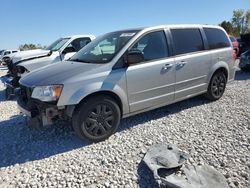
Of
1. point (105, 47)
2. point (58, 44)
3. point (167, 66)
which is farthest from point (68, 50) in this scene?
point (167, 66)

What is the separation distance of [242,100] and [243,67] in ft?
16.1

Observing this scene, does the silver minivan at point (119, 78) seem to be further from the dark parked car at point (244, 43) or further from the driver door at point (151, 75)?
the dark parked car at point (244, 43)

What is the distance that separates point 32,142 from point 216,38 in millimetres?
4653

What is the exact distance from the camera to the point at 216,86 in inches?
237

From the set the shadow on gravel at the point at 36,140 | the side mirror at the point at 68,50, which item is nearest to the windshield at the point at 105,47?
the shadow on gravel at the point at 36,140

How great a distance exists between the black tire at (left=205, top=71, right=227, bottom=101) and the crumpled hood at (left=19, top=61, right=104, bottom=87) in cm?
307

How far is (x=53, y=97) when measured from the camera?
3.75 m

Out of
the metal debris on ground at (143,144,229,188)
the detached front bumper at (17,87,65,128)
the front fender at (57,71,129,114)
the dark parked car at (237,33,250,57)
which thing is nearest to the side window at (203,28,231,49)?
the front fender at (57,71,129,114)

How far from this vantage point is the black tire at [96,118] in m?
3.89

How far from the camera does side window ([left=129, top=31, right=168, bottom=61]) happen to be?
14.8ft

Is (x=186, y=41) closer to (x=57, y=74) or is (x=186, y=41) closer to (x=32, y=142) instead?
(x=57, y=74)

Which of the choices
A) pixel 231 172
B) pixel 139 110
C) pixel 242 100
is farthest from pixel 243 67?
pixel 231 172

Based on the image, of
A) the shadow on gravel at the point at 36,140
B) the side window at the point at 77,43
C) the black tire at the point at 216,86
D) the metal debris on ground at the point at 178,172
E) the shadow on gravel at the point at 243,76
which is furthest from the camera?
the shadow on gravel at the point at 243,76

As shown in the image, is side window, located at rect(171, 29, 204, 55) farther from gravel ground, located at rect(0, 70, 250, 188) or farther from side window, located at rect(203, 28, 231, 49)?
gravel ground, located at rect(0, 70, 250, 188)
